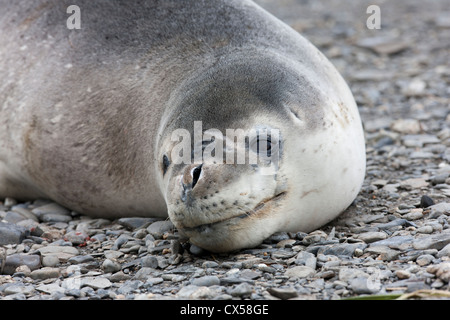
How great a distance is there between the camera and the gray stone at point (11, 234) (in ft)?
15.4

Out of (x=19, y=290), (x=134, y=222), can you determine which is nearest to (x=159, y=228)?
(x=134, y=222)

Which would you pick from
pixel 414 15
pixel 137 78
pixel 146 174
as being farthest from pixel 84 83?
pixel 414 15

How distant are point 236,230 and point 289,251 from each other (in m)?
0.36

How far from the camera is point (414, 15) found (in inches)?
436

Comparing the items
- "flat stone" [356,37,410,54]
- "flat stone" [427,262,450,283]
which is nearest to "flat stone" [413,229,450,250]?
"flat stone" [427,262,450,283]

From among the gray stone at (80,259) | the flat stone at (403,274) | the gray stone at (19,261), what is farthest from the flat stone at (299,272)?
the gray stone at (19,261)

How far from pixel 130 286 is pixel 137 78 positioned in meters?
1.72

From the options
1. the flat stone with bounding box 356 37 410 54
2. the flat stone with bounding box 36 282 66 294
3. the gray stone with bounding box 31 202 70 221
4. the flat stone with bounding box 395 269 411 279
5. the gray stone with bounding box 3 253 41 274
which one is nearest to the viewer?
the flat stone with bounding box 395 269 411 279

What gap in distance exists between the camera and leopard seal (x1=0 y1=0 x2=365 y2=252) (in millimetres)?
3928

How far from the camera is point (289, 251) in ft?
13.5

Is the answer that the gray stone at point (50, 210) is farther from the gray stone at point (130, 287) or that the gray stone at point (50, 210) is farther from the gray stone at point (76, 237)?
the gray stone at point (130, 287)

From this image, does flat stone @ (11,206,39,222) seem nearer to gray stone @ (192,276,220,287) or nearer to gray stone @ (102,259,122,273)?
gray stone @ (102,259,122,273)

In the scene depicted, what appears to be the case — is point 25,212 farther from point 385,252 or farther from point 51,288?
point 385,252

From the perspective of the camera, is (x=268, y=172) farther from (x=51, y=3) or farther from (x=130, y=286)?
(x=51, y=3)
